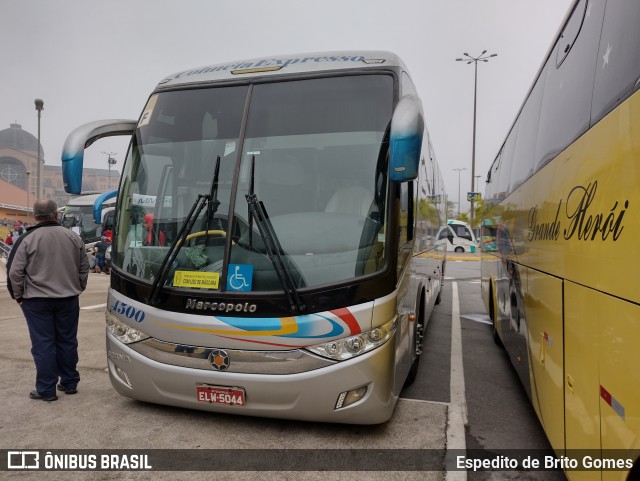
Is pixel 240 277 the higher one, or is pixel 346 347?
pixel 240 277

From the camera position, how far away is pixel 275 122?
13.2 ft

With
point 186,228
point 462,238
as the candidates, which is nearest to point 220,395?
point 186,228

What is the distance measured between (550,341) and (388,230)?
134 centimetres

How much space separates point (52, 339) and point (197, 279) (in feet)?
5.82

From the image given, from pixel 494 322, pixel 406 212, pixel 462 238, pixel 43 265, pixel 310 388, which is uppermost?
pixel 406 212

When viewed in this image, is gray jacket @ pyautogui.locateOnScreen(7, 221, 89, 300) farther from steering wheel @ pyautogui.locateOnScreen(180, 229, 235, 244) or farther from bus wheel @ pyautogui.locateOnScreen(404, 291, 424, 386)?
bus wheel @ pyautogui.locateOnScreen(404, 291, 424, 386)

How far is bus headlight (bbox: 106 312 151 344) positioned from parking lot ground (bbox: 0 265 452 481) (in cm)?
69

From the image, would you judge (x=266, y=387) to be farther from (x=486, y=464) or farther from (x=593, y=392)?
(x=593, y=392)

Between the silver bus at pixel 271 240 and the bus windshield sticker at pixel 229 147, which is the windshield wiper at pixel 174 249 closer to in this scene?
the silver bus at pixel 271 240

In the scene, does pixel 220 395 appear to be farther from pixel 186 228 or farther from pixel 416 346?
pixel 416 346

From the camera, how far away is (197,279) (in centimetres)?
377

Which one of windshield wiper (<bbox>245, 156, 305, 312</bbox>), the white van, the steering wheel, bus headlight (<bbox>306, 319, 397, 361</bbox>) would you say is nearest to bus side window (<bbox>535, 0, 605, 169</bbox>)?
bus headlight (<bbox>306, 319, 397, 361</bbox>)

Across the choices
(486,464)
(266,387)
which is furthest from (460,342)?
(266,387)

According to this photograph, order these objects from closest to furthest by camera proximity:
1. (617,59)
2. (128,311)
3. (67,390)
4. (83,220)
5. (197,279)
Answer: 1. (617,59)
2. (197,279)
3. (128,311)
4. (67,390)
5. (83,220)
